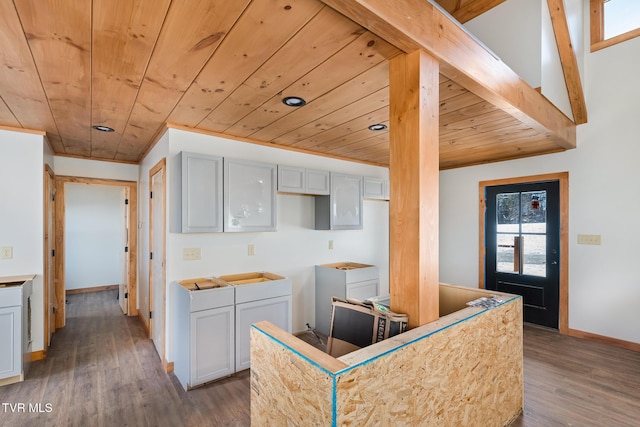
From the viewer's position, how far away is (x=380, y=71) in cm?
187

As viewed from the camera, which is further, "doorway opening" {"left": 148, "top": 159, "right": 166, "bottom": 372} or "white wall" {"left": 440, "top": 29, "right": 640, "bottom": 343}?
"white wall" {"left": 440, "top": 29, "right": 640, "bottom": 343}

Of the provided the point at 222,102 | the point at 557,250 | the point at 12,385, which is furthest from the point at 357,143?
the point at 12,385

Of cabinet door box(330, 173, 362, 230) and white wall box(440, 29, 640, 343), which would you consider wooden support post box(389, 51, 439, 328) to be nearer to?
cabinet door box(330, 173, 362, 230)

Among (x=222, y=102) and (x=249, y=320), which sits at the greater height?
(x=222, y=102)

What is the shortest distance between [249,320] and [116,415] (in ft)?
3.78

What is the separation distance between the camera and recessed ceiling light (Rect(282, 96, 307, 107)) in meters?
2.29

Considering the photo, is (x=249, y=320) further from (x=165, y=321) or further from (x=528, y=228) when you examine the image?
(x=528, y=228)

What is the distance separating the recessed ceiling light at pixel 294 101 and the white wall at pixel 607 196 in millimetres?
3456

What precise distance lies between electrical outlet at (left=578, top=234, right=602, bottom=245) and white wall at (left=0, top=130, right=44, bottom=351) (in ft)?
19.4

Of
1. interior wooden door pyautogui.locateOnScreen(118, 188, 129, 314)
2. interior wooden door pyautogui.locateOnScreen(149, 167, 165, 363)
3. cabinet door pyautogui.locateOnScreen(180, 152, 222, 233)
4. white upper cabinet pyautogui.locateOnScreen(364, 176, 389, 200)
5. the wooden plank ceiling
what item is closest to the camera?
the wooden plank ceiling

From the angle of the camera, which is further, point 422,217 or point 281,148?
point 281,148

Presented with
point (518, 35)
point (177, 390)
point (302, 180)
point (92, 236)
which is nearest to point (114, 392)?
point (177, 390)

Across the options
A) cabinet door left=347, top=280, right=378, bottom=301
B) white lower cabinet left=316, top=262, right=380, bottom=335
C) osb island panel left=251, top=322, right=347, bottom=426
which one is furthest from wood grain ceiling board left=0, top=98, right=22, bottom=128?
cabinet door left=347, top=280, right=378, bottom=301

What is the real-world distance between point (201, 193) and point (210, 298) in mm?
938
